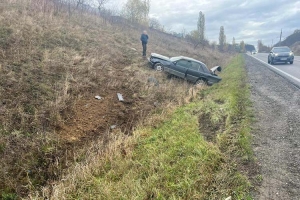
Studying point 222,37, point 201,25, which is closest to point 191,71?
point 201,25

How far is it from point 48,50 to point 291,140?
8.37 meters

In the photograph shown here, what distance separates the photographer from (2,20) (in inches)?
355

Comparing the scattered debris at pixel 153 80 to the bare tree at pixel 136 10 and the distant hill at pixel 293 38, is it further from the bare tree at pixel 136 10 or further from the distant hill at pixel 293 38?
the distant hill at pixel 293 38

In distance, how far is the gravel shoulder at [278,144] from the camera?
2.92m

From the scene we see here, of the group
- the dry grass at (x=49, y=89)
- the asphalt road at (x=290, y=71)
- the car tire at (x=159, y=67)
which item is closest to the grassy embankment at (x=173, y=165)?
the dry grass at (x=49, y=89)

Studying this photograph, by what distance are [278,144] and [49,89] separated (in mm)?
5887

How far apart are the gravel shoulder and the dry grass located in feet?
9.40

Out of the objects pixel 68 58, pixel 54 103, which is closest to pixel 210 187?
pixel 54 103

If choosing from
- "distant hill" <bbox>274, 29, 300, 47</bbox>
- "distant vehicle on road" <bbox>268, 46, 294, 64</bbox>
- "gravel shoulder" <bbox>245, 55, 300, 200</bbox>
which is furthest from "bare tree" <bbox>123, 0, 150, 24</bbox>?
"distant hill" <bbox>274, 29, 300, 47</bbox>

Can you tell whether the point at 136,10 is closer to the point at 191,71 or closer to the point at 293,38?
the point at 191,71

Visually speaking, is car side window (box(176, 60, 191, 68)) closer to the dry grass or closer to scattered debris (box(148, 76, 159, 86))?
the dry grass

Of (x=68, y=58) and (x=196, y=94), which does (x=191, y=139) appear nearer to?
(x=196, y=94)

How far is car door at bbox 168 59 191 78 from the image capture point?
11125 millimetres

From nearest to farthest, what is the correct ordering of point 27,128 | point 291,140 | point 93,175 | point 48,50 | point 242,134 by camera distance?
point 93,175 < point 291,140 < point 242,134 < point 27,128 < point 48,50
